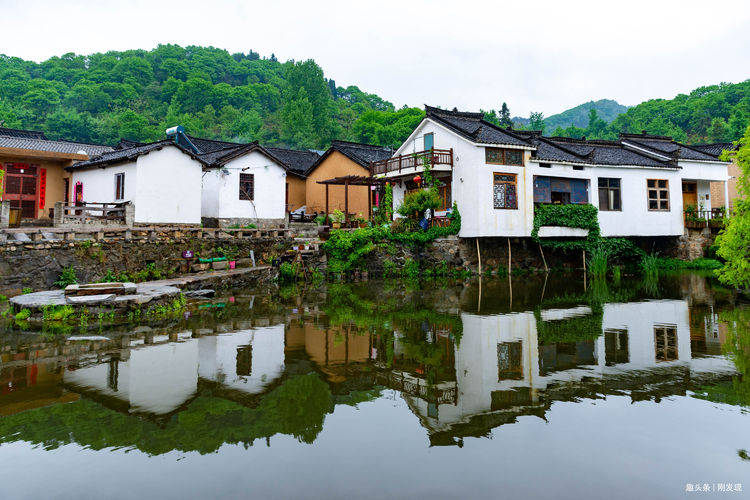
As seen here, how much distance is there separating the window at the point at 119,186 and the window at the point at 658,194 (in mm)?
27741

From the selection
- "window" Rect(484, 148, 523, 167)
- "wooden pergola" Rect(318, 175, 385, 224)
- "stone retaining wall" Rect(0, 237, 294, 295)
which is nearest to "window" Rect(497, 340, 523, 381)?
"stone retaining wall" Rect(0, 237, 294, 295)

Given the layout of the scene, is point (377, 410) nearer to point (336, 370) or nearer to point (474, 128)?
point (336, 370)

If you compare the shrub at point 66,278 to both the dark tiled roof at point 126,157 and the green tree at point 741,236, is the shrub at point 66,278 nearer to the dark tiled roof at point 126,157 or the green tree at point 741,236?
the dark tiled roof at point 126,157

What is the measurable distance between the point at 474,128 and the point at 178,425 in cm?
2220

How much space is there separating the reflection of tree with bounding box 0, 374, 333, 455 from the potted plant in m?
18.7

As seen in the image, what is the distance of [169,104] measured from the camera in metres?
67.1

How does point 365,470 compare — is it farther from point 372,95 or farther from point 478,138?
point 372,95

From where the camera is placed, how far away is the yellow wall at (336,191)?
2928 centimetres

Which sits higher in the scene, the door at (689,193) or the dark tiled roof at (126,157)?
the dark tiled roof at (126,157)

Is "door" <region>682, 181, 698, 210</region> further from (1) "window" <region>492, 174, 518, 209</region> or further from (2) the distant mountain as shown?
(2) the distant mountain

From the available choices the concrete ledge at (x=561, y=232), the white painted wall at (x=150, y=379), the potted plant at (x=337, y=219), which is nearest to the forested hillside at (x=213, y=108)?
the potted plant at (x=337, y=219)

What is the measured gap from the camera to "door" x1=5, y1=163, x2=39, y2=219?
21.1 meters

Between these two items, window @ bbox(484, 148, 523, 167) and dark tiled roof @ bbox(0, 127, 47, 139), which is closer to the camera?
window @ bbox(484, 148, 523, 167)

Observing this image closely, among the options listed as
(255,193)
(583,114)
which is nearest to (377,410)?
(255,193)
